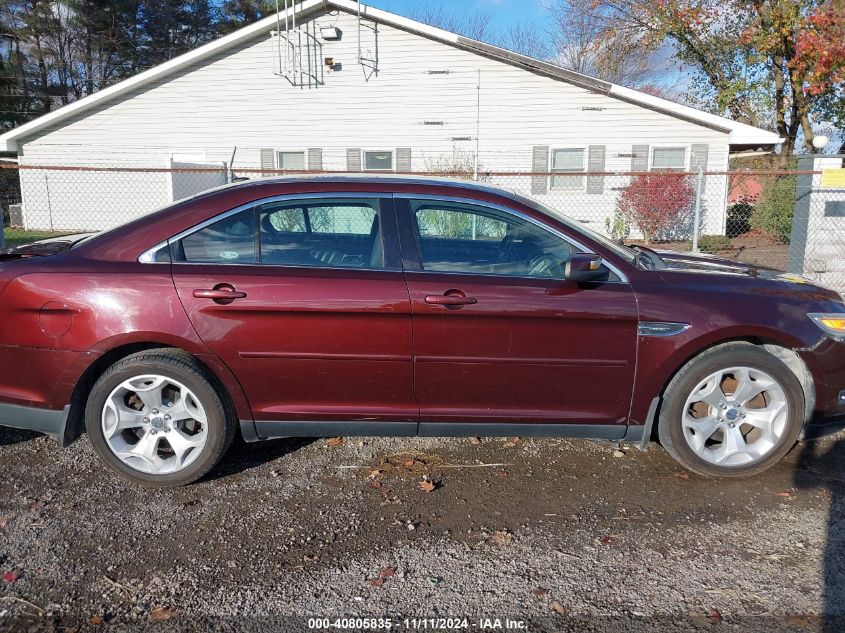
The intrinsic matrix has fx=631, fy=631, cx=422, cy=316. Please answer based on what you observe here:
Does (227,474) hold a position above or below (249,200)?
below

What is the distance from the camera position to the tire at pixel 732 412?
340cm

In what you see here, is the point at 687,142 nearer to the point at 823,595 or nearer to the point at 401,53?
the point at 401,53

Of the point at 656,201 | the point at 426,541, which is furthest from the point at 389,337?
the point at 656,201

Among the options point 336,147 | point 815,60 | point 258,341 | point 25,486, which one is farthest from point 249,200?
point 815,60

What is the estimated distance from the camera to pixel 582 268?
323 cm

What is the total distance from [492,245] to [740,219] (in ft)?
47.1

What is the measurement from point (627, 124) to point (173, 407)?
13610 mm

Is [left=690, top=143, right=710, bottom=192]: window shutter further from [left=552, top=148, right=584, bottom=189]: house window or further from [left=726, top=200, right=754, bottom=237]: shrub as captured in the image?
[left=552, top=148, right=584, bottom=189]: house window

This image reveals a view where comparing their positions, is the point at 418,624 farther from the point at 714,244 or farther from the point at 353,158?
the point at 353,158

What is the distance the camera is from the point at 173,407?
3.37 m

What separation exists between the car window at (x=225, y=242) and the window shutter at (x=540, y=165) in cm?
1209

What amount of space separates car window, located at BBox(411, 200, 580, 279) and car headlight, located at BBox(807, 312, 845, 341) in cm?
139

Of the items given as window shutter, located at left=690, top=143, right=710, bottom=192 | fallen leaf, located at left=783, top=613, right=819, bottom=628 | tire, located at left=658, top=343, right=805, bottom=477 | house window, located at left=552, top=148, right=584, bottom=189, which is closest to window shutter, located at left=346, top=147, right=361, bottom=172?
house window, located at left=552, top=148, right=584, bottom=189

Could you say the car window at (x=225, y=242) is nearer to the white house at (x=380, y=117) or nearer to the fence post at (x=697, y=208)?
the fence post at (x=697, y=208)
